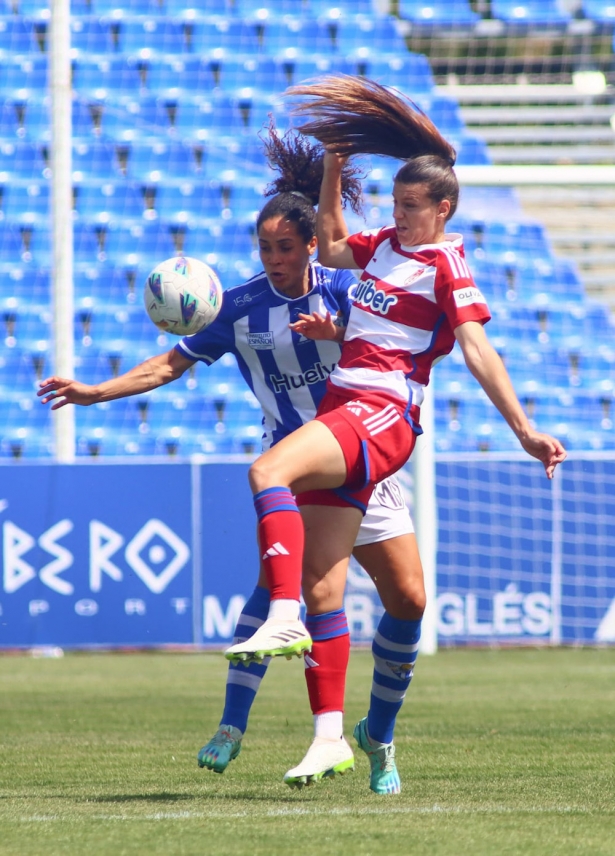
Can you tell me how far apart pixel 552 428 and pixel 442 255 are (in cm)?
994

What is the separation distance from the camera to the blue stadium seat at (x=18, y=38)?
592 inches

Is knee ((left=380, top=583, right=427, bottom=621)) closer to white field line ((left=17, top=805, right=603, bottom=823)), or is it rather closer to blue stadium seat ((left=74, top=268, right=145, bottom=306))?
white field line ((left=17, top=805, right=603, bottom=823))

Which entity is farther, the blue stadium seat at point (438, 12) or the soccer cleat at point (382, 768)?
the blue stadium seat at point (438, 12)

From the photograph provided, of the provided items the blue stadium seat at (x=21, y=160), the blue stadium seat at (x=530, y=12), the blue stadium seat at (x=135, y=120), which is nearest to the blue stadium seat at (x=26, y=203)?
the blue stadium seat at (x=21, y=160)

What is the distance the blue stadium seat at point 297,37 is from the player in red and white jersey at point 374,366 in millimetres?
11687

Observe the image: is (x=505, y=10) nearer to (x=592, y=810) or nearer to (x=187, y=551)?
(x=187, y=551)

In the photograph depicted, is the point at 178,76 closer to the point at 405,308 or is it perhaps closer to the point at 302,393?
the point at 302,393

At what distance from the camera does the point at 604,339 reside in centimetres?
1441

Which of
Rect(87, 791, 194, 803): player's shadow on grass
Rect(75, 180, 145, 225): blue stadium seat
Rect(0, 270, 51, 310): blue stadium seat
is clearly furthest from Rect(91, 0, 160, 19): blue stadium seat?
Rect(87, 791, 194, 803): player's shadow on grass

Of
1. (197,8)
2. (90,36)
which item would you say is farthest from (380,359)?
(197,8)

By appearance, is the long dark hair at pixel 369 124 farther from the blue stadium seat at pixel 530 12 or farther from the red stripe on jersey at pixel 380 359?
the blue stadium seat at pixel 530 12

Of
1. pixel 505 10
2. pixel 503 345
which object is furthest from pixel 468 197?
pixel 505 10

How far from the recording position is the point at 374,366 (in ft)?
12.6

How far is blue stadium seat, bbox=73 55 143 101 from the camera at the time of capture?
14898 mm
